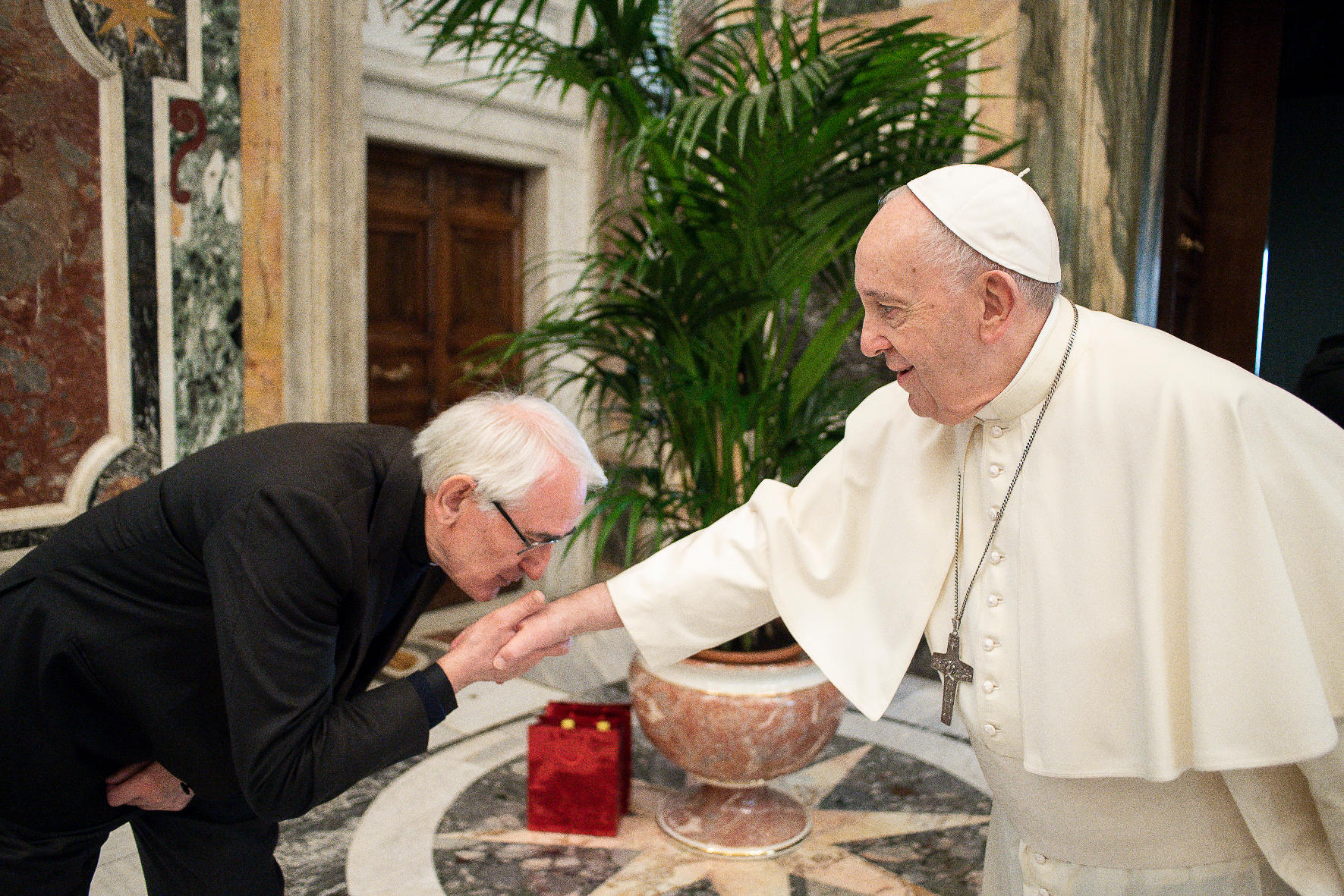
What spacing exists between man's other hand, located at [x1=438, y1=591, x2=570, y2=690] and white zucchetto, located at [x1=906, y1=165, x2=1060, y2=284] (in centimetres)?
91

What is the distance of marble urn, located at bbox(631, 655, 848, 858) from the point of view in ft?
9.11

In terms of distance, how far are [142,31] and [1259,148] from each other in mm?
4517

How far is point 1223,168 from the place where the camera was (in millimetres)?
4648

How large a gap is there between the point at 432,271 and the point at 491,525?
13.4ft

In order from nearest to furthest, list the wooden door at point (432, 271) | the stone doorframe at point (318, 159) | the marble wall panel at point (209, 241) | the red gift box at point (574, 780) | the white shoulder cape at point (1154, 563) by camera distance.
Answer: the white shoulder cape at point (1154, 563) → the red gift box at point (574, 780) → the marble wall panel at point (209, 241) → the stone doorframe at point (318, 159) → the wooden door at point (432, 271)

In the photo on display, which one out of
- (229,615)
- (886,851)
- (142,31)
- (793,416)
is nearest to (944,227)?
(229,615)

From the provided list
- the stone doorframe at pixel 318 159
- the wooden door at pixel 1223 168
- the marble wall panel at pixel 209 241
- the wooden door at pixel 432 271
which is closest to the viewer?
the marble wall panel at pixel 209 241

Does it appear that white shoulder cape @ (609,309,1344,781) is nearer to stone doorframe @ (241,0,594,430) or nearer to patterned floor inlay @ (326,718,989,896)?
patterned floor inlay @ (326,718,989,896)

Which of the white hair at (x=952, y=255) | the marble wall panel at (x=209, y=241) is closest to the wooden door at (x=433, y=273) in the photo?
the marble wall panel at (x=209, y=241)

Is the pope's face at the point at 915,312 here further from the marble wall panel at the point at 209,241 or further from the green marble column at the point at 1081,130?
the marble wall panel at the point at 209,241

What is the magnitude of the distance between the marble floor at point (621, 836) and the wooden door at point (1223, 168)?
233 centimetres

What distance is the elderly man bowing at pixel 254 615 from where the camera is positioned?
5.01ft

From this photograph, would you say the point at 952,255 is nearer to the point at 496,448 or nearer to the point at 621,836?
the point at 496,448

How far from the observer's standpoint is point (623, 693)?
4191mm
